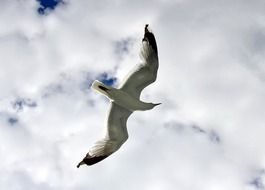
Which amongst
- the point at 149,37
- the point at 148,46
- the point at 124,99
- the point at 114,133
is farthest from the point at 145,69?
the point at 114,133

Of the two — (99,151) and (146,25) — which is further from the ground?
(146,25)

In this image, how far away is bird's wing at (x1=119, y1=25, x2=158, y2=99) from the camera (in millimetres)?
40906

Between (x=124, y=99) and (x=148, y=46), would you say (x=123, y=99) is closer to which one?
(x=124, y=99)

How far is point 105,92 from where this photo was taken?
40625mm

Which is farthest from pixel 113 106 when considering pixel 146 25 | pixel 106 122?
pixel 146 25

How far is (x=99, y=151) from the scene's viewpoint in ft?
136

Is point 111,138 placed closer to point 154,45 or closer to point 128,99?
point 128,99

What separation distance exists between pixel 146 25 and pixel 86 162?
6500 mm

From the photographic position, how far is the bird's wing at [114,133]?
41.6 metres

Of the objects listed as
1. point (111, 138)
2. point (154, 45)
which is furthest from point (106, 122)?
point (154, 45)

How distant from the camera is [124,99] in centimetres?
4125

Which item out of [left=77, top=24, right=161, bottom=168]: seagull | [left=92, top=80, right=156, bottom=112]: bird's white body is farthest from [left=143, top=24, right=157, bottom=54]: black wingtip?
[left=92, top=80, right=156, bottom=112]: bird's white body

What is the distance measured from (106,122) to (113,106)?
799mm

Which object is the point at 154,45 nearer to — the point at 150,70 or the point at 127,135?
the point at 150,70
